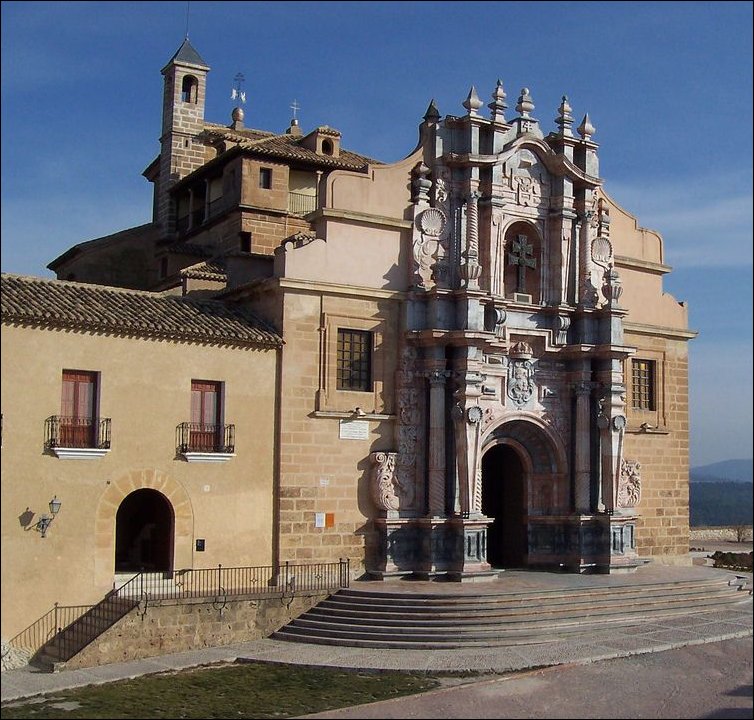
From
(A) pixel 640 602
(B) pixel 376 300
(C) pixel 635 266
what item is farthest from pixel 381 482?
(C) pixel 635 266

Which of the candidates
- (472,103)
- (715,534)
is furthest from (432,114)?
(715,534)

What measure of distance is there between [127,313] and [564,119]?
13.8 meters

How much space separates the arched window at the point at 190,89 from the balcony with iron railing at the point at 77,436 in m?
17.8

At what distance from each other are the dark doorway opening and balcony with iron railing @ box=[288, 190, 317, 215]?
9.42m

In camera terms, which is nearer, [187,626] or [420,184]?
[187,626]

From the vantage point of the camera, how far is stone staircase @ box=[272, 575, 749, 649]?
23703 mm

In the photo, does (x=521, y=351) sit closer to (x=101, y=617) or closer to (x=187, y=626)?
(x=187, y=626)

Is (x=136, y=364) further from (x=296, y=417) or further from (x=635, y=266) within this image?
(x=635, y=266)

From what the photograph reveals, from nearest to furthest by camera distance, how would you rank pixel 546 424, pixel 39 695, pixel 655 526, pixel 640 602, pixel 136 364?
pixel 39 695
pixel 136 364
pixel 640 602
pixel 546 424
pixel 655 526

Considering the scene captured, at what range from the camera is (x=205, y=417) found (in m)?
25.9

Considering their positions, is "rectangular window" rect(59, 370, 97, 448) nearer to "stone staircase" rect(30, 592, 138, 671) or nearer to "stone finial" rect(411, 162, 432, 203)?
"stone staircase" rect(30, 592, 138, 671)

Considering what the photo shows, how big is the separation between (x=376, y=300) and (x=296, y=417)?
12.6ft

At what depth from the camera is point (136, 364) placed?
2483cm

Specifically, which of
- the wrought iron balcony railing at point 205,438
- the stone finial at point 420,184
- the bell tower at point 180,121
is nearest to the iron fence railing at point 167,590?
the wrought iron balcony railing at point 205,438
